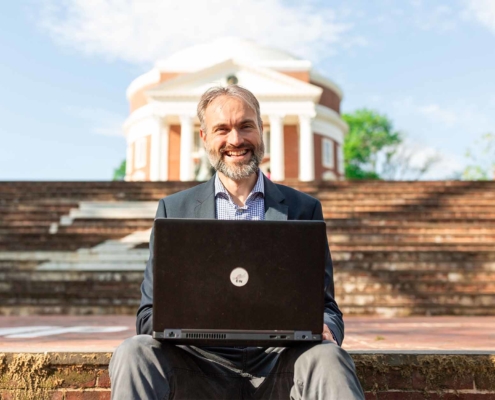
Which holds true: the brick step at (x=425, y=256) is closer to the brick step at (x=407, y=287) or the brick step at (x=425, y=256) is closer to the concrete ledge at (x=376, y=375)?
the brick step at (x=407, y=287)

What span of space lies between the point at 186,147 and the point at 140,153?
22.7ft

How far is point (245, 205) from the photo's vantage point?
104 inches

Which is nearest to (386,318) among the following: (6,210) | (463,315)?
(463,315)

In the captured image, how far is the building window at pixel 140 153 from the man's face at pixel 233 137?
36670mm

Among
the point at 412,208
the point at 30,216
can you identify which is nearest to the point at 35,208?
the point at 30,216

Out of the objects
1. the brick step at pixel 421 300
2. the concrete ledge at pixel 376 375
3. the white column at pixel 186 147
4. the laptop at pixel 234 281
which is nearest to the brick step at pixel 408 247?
the brick step at pixel 421 300

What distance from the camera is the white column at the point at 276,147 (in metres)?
33.4

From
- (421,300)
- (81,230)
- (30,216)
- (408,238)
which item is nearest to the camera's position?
(421,300)

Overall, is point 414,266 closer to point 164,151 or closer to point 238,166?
point 238,166

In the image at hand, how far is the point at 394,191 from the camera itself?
12.7 m

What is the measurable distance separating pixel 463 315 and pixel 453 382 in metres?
5.77

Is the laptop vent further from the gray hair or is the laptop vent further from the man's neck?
the gray hair

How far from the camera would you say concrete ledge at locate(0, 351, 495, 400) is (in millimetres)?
2840

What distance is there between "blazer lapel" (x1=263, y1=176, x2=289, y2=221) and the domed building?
2738cm
